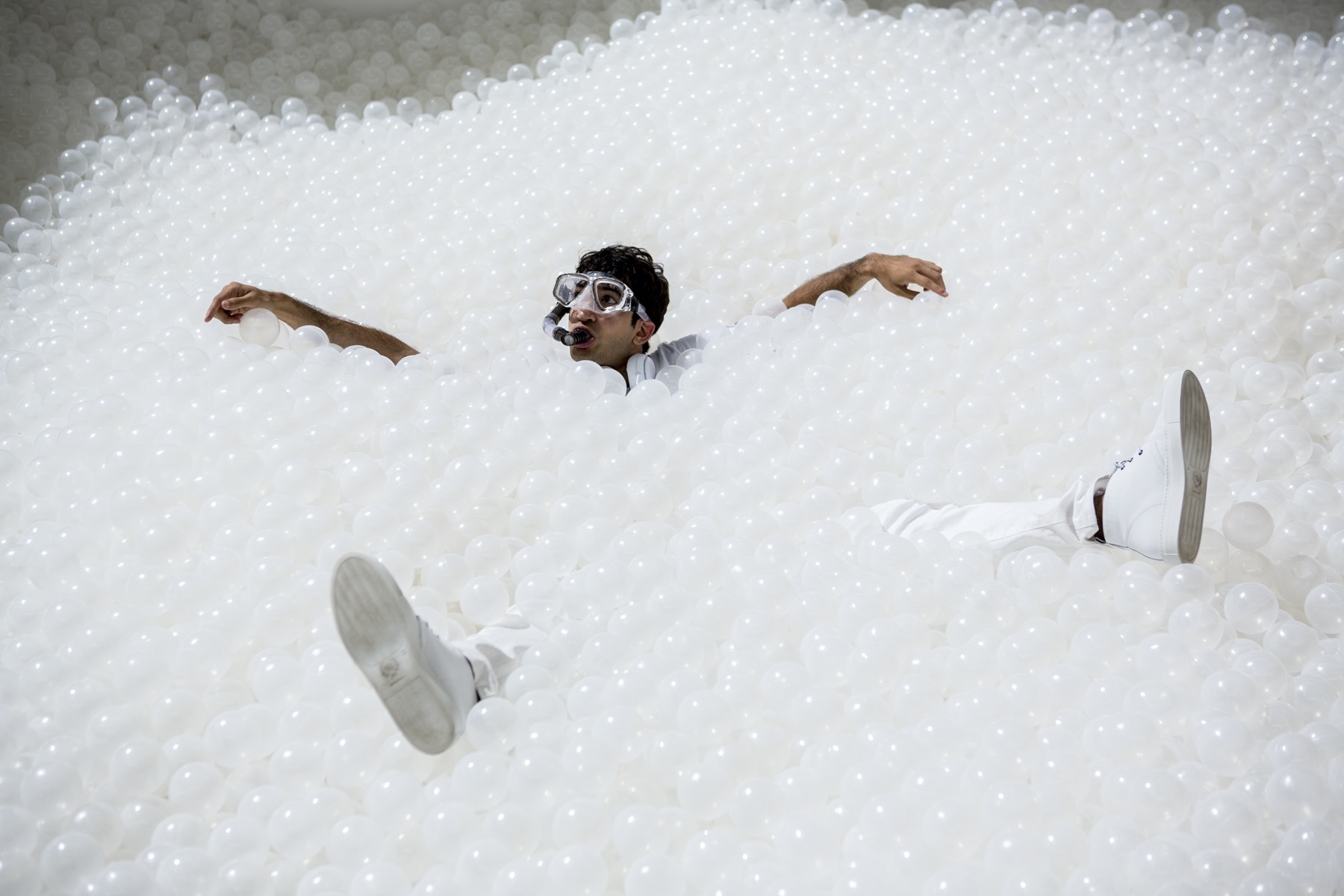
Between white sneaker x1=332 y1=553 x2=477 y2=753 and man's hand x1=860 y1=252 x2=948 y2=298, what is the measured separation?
113cm

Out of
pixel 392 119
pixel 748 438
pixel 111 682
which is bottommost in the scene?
pixel 748 438

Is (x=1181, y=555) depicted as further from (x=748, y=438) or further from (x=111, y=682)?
(x=111, y=682)

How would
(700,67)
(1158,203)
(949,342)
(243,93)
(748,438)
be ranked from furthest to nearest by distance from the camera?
(243,93), (700,67), (1158,203), (949,342), (748,438)

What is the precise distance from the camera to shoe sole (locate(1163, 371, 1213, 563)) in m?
1.39

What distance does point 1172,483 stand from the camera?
4.59ft

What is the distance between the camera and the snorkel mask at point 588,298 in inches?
76.7

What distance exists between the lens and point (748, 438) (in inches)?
66.7

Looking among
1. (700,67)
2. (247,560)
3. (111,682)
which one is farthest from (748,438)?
(700,67)

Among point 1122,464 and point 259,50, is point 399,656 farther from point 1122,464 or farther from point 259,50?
point 259,50

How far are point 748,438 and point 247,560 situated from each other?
79cm

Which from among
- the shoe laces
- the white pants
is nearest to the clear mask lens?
the white pants

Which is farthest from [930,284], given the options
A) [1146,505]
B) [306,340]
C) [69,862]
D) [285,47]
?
[285,47]

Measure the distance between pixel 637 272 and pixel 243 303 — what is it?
727 mm

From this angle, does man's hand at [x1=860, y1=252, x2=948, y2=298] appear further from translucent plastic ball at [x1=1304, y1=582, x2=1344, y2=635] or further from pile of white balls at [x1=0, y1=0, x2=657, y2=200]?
pile of white balls at [x1=0, y1=0, x2=657, y2=200]
